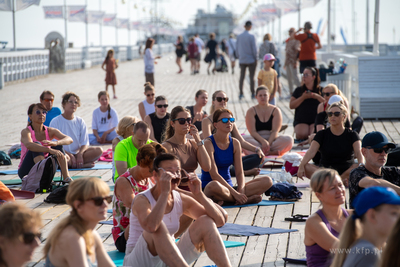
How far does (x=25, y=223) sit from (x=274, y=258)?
247 centimetres

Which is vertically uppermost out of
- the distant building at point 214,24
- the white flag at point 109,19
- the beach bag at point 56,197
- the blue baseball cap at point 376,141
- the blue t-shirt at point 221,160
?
the distant building at point 214,24

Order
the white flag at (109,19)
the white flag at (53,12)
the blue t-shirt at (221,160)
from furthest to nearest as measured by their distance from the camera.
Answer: the white flag at (109,19)
the white flag at (53,12)
the blue t-shirt at (221,160)

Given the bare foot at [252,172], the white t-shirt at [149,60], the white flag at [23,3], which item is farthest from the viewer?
the white flag at [23,3]

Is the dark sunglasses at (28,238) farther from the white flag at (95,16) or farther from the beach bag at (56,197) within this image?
the white flag at (95,16)

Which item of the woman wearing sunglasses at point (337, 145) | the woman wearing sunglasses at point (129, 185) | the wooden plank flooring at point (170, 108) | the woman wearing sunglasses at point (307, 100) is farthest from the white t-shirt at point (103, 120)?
the woman wearing sunglasses at point (129, 185)

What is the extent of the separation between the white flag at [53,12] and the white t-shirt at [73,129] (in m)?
31.8

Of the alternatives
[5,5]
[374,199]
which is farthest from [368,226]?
[5,5]

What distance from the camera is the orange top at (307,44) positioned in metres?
16.1

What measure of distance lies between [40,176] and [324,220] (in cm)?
442

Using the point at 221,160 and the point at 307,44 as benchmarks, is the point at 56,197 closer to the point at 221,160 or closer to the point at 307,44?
the point at 221,160

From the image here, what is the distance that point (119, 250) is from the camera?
188 inches

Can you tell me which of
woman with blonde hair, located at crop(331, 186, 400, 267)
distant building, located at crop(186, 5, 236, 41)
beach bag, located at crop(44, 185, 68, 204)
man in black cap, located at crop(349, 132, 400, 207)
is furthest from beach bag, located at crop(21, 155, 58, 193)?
distant building, located at crop(186, 5, 236, 41)

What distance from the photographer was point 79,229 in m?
2.90

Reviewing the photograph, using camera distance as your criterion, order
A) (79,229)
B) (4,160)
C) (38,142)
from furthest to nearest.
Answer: (4,160) → (38,142) → (79,229)
